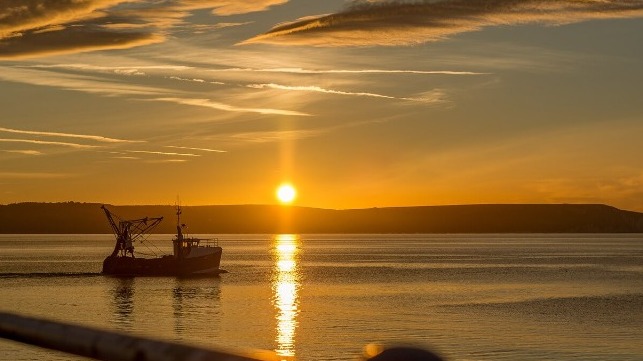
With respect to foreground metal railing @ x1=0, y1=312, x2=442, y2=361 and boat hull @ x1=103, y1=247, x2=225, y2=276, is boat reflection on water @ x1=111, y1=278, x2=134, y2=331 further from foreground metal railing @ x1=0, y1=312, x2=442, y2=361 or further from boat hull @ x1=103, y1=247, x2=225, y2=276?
foreground metal railing @ x1=0, y1=312, x2=442, y2=361

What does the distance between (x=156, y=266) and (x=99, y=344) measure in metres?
163

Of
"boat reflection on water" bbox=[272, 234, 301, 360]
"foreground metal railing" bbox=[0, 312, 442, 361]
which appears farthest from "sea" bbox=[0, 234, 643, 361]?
"foreground metal railing" bbox=[0, 312, 442, 361]

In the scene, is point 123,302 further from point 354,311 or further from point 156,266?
point 156,266

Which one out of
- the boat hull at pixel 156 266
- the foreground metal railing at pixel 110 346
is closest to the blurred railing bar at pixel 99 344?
the foreground metal railing at pixel 110 346

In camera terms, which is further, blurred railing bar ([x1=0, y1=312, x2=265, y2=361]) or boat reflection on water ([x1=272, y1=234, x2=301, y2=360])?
boat reflection on water ([x1=272, y1=234, x2=301, y2=360])

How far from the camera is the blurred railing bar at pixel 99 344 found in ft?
13.9

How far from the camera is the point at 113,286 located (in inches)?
5748

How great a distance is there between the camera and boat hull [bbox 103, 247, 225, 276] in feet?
536

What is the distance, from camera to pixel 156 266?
165 m

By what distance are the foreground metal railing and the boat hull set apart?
15788 cm

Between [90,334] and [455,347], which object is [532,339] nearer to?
[455,347]

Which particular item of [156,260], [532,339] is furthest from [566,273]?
[532,339]

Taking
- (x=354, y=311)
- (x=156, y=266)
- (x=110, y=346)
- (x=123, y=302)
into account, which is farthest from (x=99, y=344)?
(x=156, y=266)

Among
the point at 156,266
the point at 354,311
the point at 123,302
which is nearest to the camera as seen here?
the point at 354,311
